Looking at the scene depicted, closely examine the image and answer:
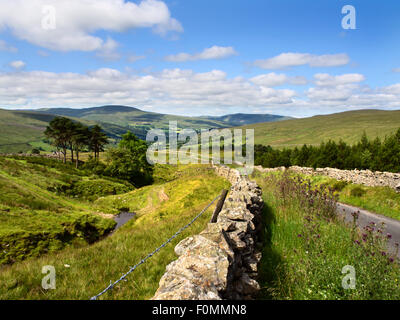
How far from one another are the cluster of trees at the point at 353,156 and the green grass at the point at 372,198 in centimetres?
2457

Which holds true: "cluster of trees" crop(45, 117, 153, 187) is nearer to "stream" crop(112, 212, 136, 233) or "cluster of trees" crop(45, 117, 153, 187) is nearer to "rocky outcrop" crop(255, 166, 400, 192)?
"stream" crop(112, 212, 136, 233)

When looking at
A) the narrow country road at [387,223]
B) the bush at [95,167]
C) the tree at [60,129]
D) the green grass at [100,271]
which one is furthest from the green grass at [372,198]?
the tree at [60,129]

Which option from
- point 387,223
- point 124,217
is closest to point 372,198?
point 387,223

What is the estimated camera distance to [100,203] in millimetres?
37812

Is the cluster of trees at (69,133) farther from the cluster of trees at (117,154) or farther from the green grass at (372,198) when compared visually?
the green grass at (372,198)

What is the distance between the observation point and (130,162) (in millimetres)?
54844

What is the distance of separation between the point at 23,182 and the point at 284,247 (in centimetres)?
3482

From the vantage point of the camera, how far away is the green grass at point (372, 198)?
1449cm

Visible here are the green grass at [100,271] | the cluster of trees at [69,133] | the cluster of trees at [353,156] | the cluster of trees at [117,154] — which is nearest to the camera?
the green grass at [100,271]

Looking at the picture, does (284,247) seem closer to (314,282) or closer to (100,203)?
(314,282)

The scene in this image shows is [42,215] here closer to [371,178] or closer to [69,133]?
[371,178]

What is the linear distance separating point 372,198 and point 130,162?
48.3 m

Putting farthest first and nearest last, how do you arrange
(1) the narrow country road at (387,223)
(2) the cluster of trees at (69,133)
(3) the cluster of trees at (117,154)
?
(2) the cluster of trees at (69,133) → (3) the cluster of trees at (117,154) → (1) the narrow country road at (387,223)

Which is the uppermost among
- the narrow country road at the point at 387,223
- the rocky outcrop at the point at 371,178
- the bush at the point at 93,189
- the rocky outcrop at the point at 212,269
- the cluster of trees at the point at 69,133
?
the cluster of trees at the point at 69,133
